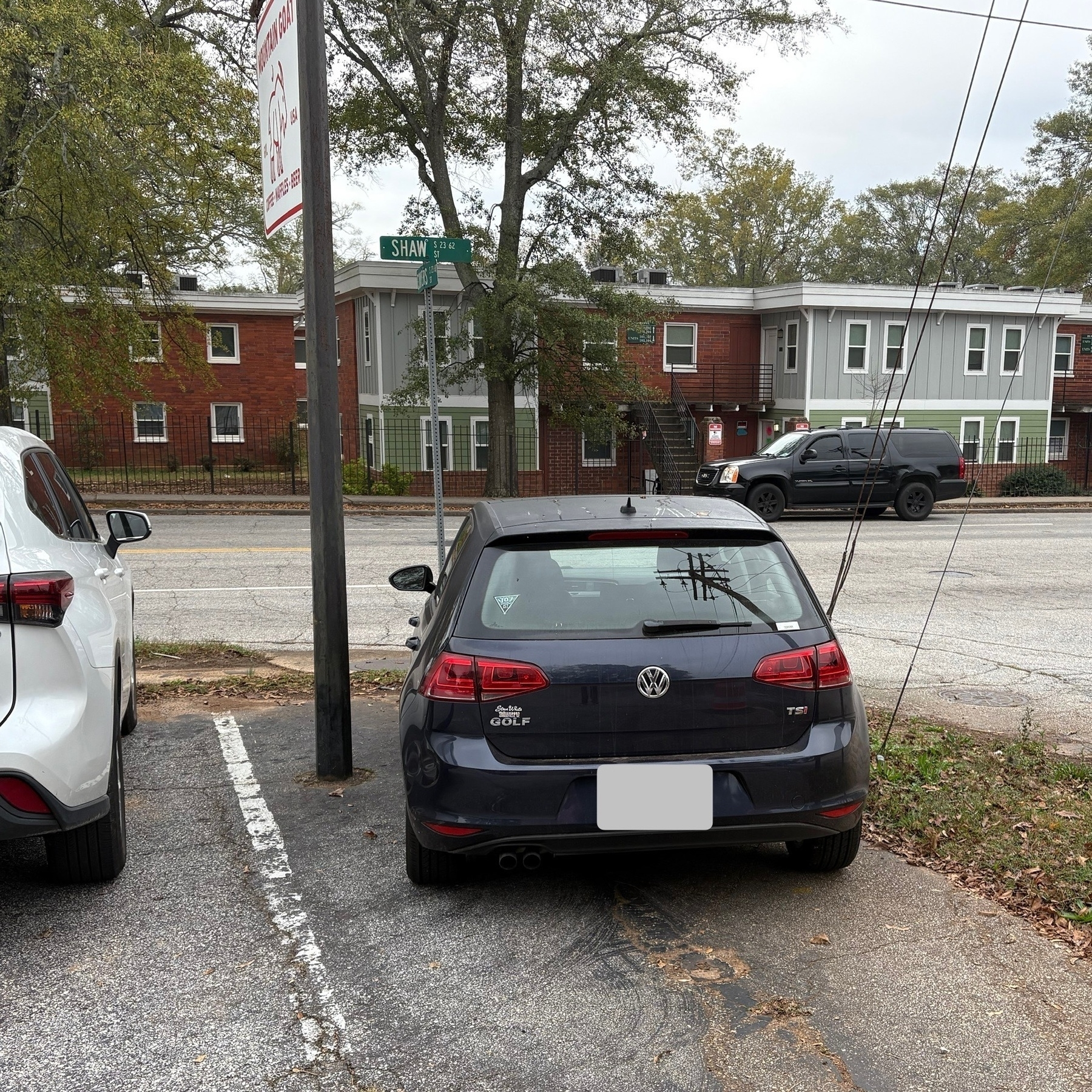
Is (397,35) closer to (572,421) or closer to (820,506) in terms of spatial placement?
(572,421)

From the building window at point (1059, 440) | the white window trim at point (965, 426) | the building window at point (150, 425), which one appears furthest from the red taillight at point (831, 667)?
the building window at point (1059, 440)

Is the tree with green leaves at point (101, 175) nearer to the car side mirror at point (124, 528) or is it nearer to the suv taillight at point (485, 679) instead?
the car side mirror at point (124, 528)

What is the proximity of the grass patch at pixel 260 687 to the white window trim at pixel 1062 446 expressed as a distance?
111 ft

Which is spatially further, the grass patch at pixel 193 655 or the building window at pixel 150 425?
the building window at pixel 150 425

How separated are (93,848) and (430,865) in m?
1.26

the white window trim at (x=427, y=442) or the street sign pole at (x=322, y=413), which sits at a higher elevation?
the street sign pole at (x=322, y=413)

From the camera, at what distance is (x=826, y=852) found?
4.27m

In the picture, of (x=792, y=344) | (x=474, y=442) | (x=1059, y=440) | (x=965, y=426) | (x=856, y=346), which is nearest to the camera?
(x=474, y=442)

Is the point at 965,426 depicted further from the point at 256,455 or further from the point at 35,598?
the point at 35,598

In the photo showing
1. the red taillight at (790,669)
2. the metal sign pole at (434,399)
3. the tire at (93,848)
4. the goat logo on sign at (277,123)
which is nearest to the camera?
the red taillight at (790,669)

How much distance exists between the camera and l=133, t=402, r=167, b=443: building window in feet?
116

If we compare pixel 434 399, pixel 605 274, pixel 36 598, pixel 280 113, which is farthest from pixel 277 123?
pixel 605 274

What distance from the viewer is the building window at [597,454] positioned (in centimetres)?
A: 3148

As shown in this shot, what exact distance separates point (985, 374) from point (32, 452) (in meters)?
34.3
